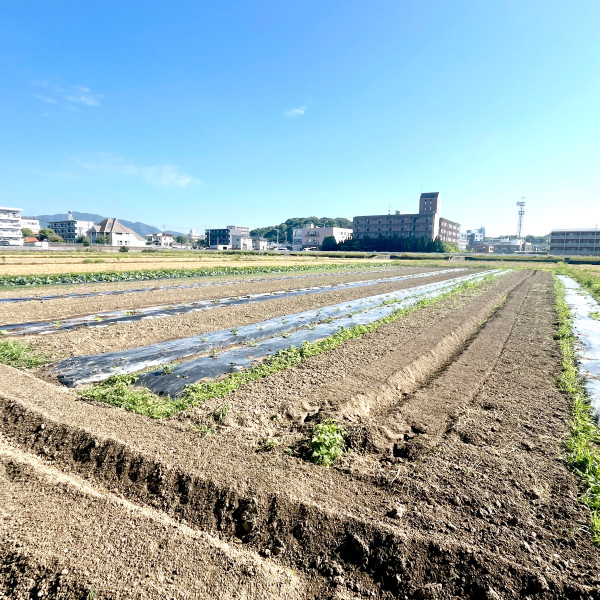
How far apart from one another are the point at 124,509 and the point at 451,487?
3216 millimetres

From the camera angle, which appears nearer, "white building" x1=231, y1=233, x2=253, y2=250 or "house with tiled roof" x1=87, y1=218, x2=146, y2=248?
"house with tiled roof" x1=87, y1=218, x2=146, y2=248

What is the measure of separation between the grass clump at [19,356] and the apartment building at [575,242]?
110 meters

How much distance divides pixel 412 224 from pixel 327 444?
102 metres

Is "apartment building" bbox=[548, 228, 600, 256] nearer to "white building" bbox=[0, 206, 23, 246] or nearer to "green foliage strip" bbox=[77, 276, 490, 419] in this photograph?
"green foliage strip" bbox=[77, 276, 490, 419]

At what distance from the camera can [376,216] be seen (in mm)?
103688

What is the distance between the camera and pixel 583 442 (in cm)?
486

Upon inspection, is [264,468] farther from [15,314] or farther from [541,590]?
[15,314]

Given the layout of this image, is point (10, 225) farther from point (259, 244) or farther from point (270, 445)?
point (270, 445)

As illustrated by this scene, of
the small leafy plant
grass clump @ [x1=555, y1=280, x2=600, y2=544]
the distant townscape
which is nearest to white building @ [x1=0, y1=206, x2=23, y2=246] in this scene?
the distant townscape

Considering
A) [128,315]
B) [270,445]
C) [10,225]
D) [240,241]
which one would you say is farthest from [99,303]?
[240,241]

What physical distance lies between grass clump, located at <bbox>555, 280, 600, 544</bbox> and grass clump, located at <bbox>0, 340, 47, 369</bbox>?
9.23 metres

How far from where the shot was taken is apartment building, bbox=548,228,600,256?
90125mm

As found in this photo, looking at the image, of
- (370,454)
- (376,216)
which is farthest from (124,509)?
(376,216)

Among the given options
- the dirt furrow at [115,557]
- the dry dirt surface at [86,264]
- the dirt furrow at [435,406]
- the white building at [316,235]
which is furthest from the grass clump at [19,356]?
the white building at [316,235]
